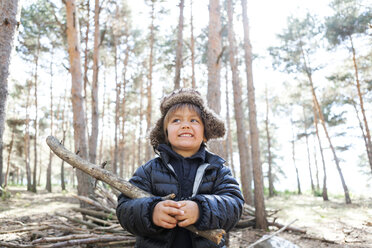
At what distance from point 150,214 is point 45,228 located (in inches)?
158

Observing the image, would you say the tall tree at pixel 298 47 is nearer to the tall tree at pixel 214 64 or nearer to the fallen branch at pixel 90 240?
the tall tree at pixel 214 64

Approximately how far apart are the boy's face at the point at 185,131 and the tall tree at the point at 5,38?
2033 millimetres

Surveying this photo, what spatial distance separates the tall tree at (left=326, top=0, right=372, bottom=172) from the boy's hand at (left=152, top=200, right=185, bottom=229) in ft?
46.4

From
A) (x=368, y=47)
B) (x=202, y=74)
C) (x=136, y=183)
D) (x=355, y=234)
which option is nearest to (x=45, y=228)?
(x=136, y=183)

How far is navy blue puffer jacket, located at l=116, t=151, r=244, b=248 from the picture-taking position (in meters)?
1.44

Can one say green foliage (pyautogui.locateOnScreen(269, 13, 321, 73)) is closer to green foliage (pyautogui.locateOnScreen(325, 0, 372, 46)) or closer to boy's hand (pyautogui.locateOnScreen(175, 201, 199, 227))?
green foliage (pyautogui.locateOnScreen(325, 0, 372, 46))

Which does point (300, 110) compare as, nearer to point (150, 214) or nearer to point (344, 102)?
point (344, 102)

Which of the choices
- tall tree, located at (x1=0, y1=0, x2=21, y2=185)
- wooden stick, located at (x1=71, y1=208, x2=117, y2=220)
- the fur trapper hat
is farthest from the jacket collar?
wooden stick, located at (x1=71, y1=208, x2=117, y2=220)

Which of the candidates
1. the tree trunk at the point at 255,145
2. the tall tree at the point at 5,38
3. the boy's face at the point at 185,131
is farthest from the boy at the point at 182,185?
the tree trunk at the point at 255,145

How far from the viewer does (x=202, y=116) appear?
6.81ft

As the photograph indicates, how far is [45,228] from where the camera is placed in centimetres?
438

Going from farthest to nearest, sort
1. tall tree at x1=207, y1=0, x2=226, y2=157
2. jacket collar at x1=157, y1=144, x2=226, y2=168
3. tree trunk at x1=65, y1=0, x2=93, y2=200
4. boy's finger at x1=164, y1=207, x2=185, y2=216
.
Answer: tree trunk at x1=65, y1=0, x2=93, y2=200 < tall tree at x1=207, y1=0, x2=226, y2=157 < jacket collar at x1=157, y1=144, x2=226, y2=168 < boy's finger at x1=164, y1=207, x2=185, y2=216

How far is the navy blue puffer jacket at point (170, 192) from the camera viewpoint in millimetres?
1438

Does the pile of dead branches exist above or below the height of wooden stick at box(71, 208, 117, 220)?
below
